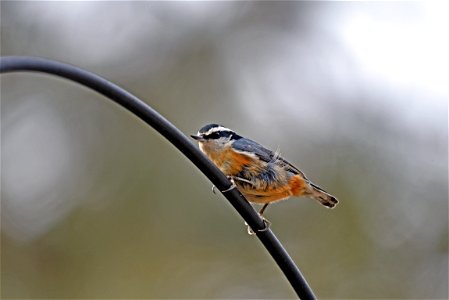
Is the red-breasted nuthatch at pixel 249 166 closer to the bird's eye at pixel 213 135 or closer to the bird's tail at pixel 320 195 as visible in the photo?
the bird's eye at pixel 213 135

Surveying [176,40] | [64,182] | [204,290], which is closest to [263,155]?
[204,290]

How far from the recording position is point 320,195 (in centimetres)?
401

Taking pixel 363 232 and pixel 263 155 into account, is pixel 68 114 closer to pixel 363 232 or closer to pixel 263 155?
pixel 363 232

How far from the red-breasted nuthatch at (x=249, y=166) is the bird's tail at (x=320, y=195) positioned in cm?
16

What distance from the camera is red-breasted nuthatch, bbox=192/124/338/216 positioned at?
3561mm

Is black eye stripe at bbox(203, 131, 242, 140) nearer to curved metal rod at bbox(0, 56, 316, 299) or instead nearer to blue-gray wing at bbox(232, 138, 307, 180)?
blue-gray wing at bbox(232, 138, 307, 180)

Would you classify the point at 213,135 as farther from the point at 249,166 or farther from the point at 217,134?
the point at 249,166

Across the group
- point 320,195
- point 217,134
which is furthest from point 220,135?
point 320,195

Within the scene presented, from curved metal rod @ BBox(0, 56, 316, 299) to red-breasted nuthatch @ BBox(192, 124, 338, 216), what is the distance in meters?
0.91

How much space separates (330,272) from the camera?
324 inches

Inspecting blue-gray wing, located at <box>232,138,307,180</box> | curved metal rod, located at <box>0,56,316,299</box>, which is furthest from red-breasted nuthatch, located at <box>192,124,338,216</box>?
curved metal rod, located at <box>0,56,316,299</box>

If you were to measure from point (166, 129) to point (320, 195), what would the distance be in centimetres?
177

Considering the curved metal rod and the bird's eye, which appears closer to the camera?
the curved metal rod

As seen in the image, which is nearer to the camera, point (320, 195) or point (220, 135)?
point (220, 135)
